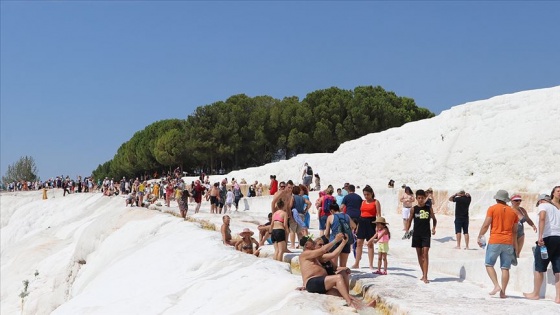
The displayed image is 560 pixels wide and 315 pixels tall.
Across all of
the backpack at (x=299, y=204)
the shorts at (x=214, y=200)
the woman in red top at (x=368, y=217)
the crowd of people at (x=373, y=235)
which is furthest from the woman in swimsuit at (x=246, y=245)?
the shorts at (x=214, y=200)

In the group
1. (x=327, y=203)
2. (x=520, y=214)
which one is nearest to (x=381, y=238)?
(x=520, y=214)

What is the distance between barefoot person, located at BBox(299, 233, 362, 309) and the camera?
10039 millimetres

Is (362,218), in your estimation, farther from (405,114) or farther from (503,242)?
(405,114)

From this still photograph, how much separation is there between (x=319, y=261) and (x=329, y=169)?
101ft

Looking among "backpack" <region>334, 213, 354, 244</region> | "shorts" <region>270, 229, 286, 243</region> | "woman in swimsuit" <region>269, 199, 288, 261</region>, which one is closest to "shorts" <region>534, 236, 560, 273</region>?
"backpack" <region>334, 213, 354, 244</region>

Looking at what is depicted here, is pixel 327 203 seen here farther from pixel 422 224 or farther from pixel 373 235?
pixel 422 224

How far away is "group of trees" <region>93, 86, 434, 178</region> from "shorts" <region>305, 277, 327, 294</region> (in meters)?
57.1

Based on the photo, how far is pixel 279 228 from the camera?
550 inches

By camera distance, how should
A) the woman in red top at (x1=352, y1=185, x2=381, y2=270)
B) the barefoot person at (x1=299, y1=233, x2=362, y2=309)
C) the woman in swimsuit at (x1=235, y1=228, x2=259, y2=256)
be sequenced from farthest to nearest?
1. the woman in swimsuit at (x1=235, y1=228, x2=259, y2=256)
2. the woman in red top at (x1=352, y1=185, x2=381, y2=270)
3. the barefoot person at (x1=299, y1=233, x2=362, y2=309)

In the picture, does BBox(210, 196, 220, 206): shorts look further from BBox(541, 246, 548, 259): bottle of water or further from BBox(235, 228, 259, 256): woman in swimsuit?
BBox(541, 246, 548, 259): bottle of water

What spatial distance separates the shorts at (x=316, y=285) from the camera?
1014cm

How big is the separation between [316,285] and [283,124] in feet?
199

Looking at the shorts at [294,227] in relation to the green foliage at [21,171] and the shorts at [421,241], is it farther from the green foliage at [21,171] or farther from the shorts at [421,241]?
the green foliage at [21,171]

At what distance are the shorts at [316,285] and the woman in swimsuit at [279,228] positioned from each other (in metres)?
3.64
